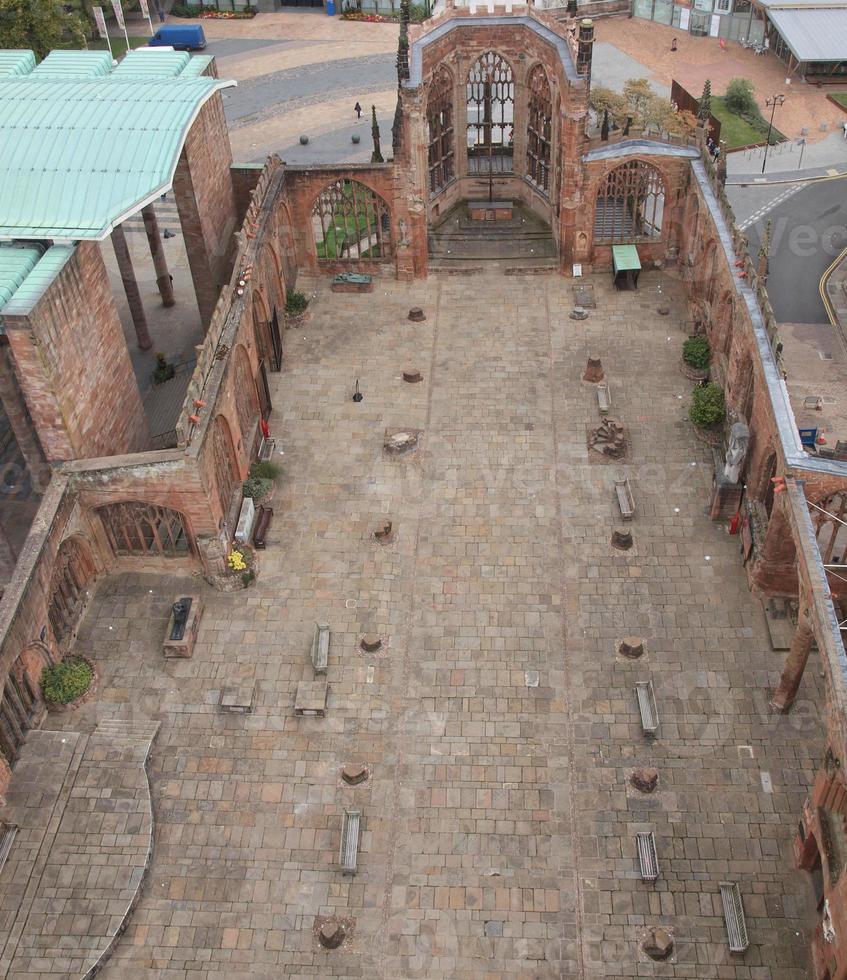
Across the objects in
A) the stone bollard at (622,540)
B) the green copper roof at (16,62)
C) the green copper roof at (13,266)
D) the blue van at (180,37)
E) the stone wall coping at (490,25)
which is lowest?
the stone bollard at (622,540)

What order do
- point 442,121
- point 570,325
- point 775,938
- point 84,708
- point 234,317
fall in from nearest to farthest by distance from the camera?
point 775,938
point 84,708
point 234,317
point 570,325
point 442,121

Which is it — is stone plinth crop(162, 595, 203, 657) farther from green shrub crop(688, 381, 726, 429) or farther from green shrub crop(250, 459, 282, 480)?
green shrub crop(688, 381, 726, 429)

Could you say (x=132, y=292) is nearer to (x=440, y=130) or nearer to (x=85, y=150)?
(x=85, y=150)

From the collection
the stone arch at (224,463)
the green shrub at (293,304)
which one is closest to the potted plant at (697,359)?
the green shrub at (293,304)

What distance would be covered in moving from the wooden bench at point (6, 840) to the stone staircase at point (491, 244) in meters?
35.4

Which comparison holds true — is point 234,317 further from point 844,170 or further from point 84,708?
point 844,170

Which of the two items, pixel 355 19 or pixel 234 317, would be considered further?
pixel 355 19

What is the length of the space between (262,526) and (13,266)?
1303cm

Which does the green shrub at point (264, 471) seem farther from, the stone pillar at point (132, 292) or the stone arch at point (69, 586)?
the stone pillar at point (132, 292)

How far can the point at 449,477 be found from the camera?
141 feet

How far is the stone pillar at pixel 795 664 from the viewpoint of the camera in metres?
31.2

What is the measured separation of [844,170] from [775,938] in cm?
5969

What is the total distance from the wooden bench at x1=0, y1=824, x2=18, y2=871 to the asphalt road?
147 ft

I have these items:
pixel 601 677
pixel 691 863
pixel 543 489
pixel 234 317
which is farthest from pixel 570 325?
pixel 691 863
